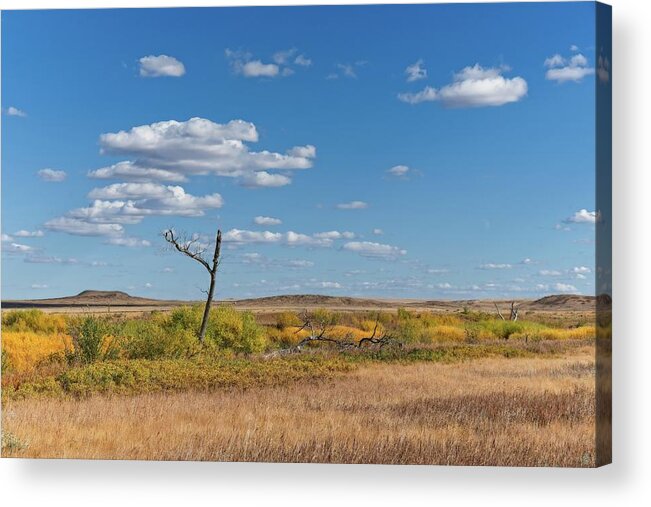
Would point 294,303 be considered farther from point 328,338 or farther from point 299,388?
point 299,388

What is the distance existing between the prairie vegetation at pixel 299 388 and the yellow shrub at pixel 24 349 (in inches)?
0.7

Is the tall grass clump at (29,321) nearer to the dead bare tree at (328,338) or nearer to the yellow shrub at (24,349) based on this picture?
the yellow shrub at (24,349)

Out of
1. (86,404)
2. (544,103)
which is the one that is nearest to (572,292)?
(544,103)

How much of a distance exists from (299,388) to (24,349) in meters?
3.38

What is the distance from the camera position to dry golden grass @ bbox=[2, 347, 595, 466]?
10164mm

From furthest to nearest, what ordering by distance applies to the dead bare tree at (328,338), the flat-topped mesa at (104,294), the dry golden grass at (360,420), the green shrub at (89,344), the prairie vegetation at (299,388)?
the green shrub at (89,344), the dead bare tree at (328,338), the flat-topped mesa at (104,294), the prairie vegetation at (299,388), the dry golden grass at (360,420)

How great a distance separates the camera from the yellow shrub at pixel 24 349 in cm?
1144

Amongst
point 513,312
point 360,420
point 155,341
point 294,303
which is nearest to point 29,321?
point 155,341

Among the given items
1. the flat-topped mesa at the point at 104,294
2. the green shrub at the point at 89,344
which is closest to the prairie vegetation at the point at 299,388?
the green shrub at the point at 89,344

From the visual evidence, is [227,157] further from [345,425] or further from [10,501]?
[10,501]

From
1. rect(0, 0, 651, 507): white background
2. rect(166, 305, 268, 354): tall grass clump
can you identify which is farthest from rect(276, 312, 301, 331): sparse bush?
rect(0, 0, 651, 507): white background

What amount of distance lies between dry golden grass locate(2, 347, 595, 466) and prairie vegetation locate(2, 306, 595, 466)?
0.02 m

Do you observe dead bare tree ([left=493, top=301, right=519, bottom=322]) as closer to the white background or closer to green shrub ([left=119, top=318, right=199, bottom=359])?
the white background

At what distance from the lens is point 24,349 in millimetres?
11578
